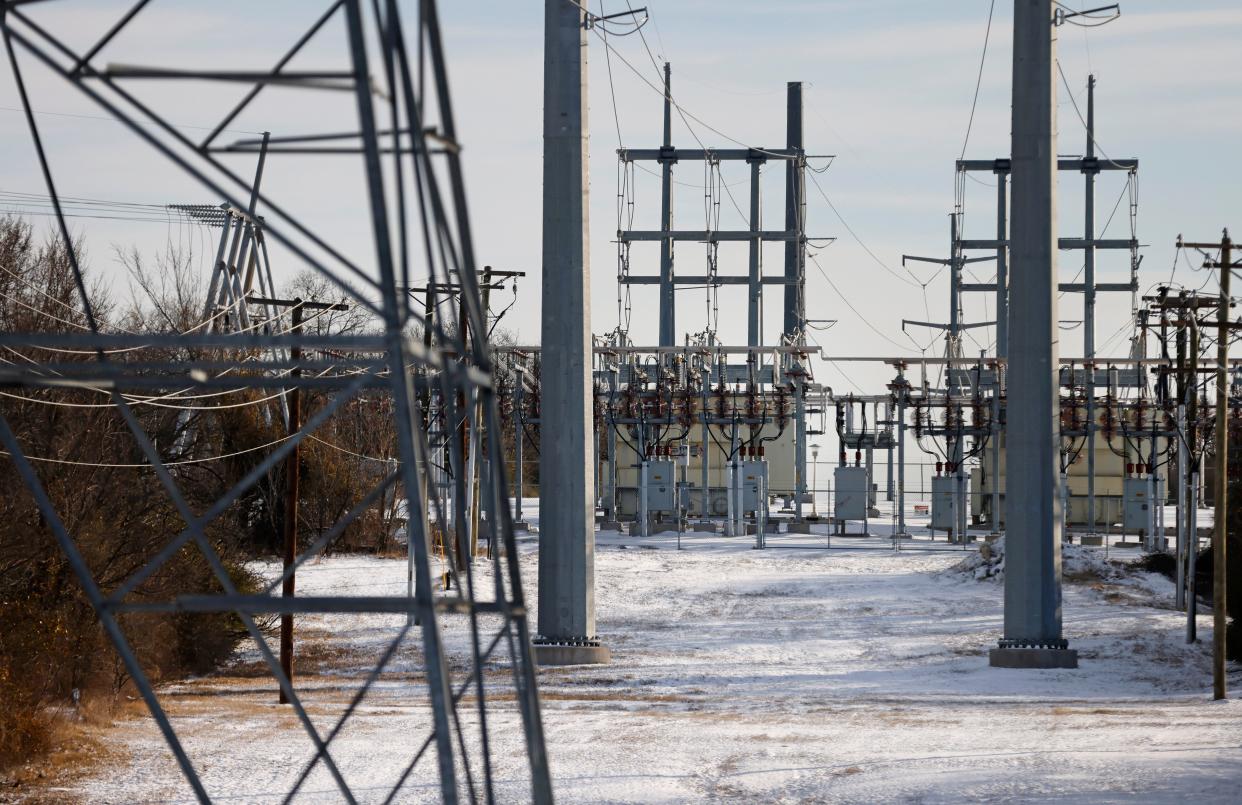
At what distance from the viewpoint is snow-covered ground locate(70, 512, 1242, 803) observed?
11.8 meters

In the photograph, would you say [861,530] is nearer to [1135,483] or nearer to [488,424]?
[1135,483]

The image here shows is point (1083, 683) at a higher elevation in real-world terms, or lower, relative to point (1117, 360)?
lower

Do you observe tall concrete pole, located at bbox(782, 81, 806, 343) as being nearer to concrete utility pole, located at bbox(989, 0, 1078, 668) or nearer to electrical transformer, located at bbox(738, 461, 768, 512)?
electrical transformer, located at bbox(738, 461, 768, 512)

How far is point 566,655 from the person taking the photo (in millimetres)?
18109

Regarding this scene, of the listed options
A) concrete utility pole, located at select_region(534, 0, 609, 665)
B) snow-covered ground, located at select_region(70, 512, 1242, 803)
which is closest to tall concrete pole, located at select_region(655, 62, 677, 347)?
snow-covered ground, located at select_region(70, 512, 1242, 803)

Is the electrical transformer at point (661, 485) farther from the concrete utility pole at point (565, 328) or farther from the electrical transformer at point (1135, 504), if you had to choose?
the concrete utility pole at point (565, 328)

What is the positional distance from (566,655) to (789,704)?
114 inches

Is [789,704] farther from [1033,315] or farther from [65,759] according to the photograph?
[65,759]

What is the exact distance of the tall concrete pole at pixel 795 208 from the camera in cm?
3994

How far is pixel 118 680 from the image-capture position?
17.1 m

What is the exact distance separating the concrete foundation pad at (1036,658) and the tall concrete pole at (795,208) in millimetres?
21209

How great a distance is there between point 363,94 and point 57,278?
86.9 ft

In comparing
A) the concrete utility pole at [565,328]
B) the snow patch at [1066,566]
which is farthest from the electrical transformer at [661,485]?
the concrete utility pole at [565,328]

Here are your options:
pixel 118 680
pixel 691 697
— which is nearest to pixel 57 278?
pixel 118 680
